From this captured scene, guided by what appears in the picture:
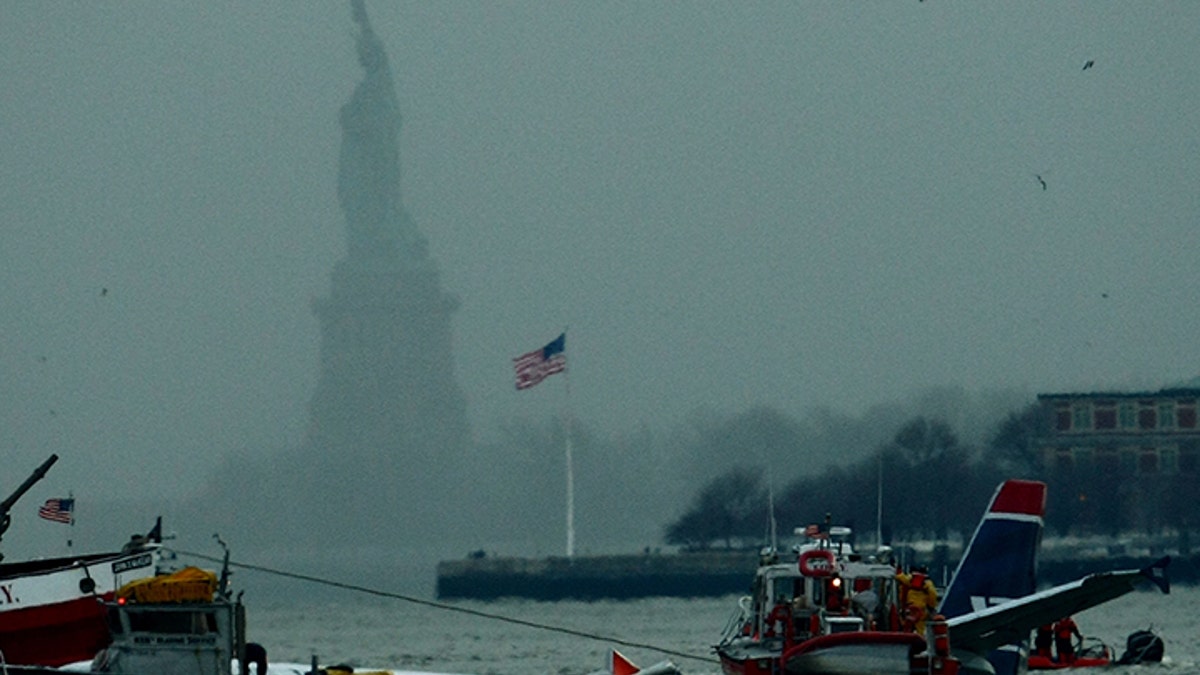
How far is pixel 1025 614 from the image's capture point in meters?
61.6

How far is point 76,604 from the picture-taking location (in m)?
62.2

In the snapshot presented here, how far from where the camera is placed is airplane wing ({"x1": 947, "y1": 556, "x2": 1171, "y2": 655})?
197ft

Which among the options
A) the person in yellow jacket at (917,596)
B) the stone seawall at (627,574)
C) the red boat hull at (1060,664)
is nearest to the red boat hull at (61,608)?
the person in yellow jacket at (917,596)

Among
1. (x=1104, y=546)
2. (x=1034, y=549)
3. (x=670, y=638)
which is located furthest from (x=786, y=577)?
(x=1104, y=546)

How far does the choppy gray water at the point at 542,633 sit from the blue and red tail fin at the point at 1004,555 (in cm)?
1348

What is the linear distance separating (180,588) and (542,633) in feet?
236

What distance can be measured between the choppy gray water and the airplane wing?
65.2 feet

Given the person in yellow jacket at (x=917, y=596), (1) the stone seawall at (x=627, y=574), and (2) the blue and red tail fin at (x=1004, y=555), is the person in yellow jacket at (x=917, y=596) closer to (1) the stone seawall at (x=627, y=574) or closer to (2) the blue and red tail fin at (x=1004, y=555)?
(2) the blue and red tail fin at (x=1004, y=555)

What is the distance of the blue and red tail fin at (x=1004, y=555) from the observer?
6906 cm

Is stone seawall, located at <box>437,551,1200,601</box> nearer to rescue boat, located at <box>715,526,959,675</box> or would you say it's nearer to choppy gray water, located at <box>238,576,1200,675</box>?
choppy gray water, located at <box>238,576,1200,675</box>

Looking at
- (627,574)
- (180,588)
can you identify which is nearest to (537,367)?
(627,574)

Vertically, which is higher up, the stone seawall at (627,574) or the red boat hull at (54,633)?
the stone seawall at (627,574)

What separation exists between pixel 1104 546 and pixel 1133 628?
7984 centimetres

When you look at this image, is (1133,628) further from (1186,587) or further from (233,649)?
(233,649)
